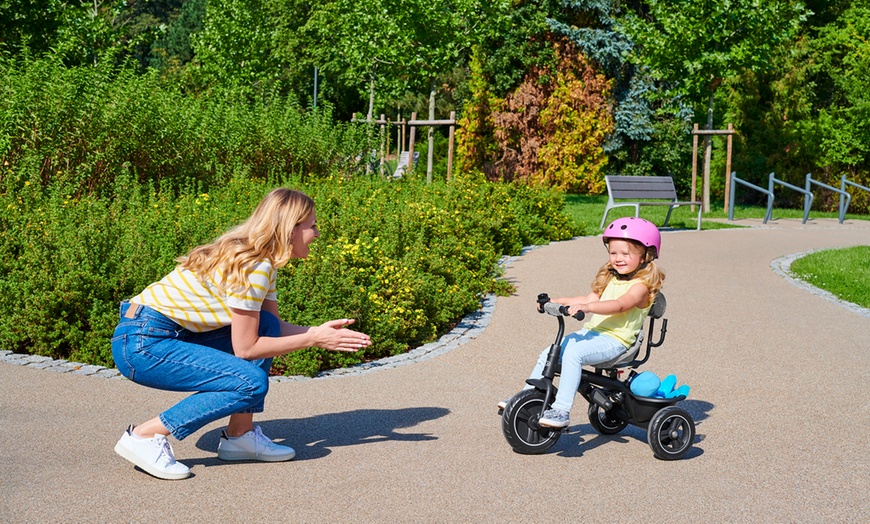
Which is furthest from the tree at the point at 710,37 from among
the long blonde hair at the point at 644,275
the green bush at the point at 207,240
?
the long blonde hair at the point at 644,275

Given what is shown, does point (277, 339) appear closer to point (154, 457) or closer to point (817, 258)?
point (154, 457)

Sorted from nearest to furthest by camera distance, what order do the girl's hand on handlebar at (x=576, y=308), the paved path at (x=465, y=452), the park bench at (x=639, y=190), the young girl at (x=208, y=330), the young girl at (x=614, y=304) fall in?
the paved path at (x=465, y=452)
the young girl at (x=208, y=330)
the girl's hand on handlebar at (x=576, y=308)
the young girl at (x=614, y=304)
the park bench at (x=639, y=190)

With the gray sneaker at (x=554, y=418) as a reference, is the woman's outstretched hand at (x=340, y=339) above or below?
above

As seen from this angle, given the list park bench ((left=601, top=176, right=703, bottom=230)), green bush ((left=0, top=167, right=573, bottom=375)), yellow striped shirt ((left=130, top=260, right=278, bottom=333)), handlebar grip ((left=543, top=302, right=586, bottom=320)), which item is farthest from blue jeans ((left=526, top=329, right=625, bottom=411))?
park bench ((left=601, top=176, right=703, bottom=230))

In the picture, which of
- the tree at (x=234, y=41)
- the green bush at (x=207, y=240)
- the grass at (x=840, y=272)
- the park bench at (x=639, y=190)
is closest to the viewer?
the green bush at (x=207, y=240)

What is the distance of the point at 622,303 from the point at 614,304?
0.05 metres

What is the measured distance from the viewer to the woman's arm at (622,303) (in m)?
4.48

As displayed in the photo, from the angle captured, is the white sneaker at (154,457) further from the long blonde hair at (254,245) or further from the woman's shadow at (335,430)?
the long blonde hair at (254,245)

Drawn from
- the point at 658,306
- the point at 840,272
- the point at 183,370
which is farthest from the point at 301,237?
the point at 840,272

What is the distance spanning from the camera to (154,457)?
165 inches

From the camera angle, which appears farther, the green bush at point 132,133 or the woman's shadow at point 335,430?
the green bush at point 132,133

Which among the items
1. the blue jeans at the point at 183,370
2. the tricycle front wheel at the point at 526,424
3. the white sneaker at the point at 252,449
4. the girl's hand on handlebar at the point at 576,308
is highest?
the girl's hand on handlebar at the point at 576,308

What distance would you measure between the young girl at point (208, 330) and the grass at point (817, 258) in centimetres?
727

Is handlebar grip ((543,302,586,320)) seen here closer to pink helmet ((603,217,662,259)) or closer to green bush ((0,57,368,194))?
pink helmet ((603,217,662,259))
